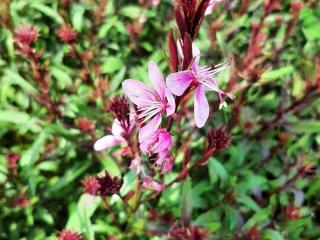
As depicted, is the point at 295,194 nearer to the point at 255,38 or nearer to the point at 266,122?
the point at 266,122

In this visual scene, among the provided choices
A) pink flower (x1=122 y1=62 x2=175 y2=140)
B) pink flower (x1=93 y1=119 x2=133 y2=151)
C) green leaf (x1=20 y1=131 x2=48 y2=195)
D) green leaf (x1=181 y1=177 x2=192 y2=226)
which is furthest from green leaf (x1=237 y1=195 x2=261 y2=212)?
pink flower (x1=122 y1=62 x2=175 y2=140)

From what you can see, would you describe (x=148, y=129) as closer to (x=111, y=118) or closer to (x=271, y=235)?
(x=111, y=118)

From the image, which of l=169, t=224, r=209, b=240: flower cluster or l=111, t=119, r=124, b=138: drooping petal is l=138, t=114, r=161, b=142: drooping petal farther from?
l=169, t=224, r=209, b=240: flower cluster

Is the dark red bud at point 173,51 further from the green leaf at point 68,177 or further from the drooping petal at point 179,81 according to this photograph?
the green leaf at point 68,177

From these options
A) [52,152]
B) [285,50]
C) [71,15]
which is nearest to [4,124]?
[52,152]

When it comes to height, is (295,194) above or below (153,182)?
below
